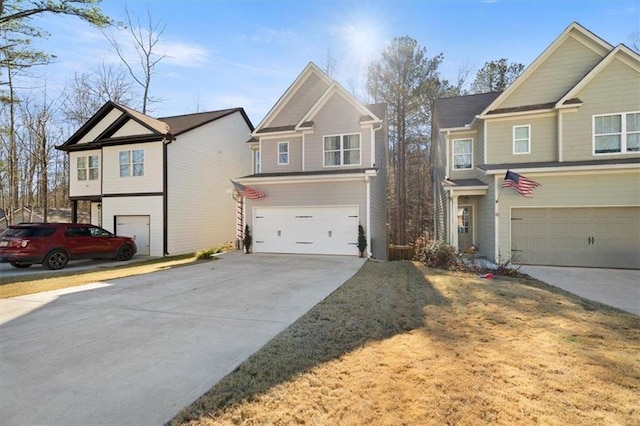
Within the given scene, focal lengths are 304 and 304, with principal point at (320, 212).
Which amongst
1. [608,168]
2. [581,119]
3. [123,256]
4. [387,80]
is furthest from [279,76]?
[608,168]

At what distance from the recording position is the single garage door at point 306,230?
45.1 feet

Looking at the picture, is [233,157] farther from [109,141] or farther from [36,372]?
[36,372]

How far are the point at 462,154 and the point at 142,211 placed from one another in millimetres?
16888

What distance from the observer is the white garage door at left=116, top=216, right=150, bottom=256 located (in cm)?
1609

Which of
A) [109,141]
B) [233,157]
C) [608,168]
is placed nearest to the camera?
[608,168]

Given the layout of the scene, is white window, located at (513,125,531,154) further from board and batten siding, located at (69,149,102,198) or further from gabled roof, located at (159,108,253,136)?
board and batten siding, located at (69,149,102,198)

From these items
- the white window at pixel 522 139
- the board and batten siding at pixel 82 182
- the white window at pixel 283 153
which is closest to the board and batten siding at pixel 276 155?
the white window at pixel 283 153

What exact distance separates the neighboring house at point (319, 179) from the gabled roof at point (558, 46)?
5.50 meters

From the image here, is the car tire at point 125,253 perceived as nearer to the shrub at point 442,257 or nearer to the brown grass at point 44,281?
the brown grass at point 44,281

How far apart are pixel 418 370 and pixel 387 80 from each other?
926 inches

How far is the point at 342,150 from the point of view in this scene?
14.7 metres

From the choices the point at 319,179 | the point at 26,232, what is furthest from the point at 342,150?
the point at 26,232

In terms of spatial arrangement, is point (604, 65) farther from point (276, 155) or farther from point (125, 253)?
point (125, 253)

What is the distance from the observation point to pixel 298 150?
617 inches
